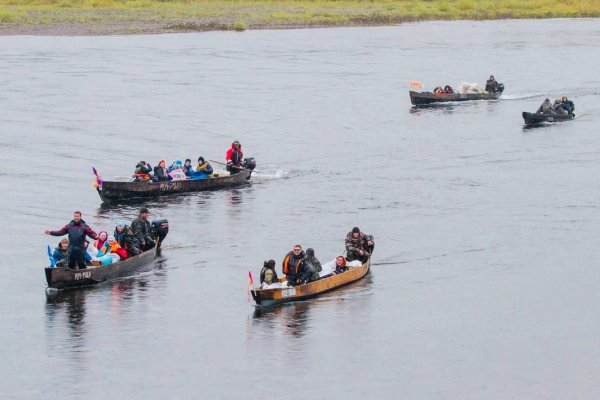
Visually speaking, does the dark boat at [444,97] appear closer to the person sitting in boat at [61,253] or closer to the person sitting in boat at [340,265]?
the person sitting in boat at [340,265]

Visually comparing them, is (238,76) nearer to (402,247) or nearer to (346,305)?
(402,247)

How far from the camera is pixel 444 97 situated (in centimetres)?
7594

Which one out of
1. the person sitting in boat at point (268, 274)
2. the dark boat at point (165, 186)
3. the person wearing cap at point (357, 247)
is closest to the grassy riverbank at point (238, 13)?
the dark boat at point (165, 186)

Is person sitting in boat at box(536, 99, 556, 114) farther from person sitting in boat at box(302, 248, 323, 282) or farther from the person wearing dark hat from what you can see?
person sitting in boat at box(302, 248, 323, 282)

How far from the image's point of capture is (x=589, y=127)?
227 feet

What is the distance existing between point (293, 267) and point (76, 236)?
6.13 m

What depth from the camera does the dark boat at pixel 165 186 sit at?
48.5 m

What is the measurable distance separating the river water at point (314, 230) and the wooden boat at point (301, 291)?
0.28 metres

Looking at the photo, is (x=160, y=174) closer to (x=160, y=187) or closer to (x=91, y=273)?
(x=160, y=187)

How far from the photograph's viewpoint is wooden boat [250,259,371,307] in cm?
3456

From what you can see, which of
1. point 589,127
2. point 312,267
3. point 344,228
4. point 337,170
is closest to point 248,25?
point 589,127

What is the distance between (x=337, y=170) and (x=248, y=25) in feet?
223

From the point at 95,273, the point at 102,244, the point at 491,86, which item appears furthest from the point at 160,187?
the point at 491,86

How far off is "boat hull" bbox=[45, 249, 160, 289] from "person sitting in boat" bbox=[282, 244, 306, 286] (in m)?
5.42
